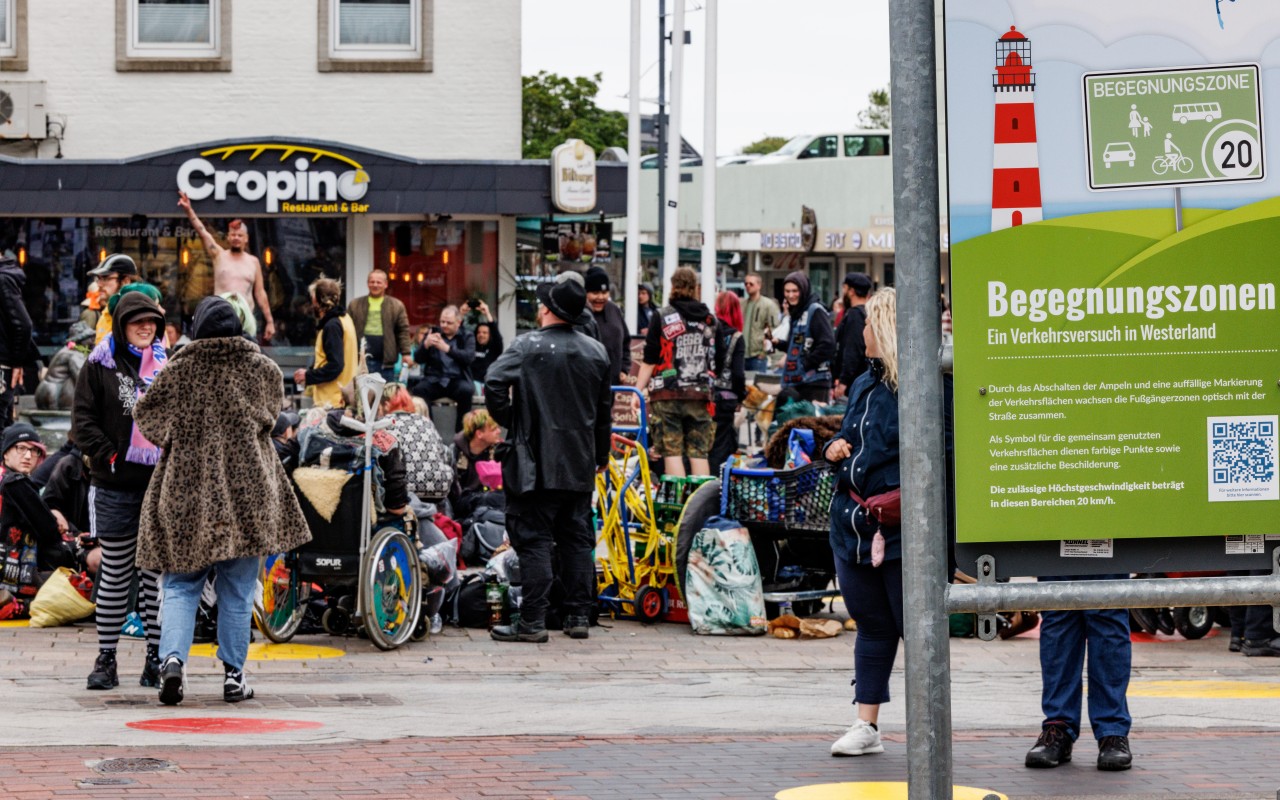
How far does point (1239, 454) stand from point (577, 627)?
21.6 ft

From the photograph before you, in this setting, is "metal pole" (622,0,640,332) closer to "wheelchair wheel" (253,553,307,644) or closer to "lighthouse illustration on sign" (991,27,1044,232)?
"wheelchair wheel" (253,553,307,644)

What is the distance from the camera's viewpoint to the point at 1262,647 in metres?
10.6

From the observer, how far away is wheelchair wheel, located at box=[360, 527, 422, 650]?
10.3m

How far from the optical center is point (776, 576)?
11500 millimetres

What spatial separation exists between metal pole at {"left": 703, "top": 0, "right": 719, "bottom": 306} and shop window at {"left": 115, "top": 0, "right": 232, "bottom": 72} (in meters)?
6.80

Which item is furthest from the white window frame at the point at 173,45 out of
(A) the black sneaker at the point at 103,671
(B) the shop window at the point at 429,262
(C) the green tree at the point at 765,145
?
(C) the green tree at the point at 765,145

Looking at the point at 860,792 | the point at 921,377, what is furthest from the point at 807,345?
the point at 921,377

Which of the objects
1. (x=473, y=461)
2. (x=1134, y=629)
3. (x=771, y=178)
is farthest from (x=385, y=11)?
(x=771, y=178)

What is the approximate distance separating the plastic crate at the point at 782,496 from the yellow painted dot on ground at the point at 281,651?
2479 mm

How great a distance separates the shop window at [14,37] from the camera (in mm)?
22328

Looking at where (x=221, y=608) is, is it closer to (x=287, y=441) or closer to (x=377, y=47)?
(x=287, y=441)

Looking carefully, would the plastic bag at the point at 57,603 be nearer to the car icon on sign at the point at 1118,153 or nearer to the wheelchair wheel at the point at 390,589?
the wheelchair wheel at the point at 390,589

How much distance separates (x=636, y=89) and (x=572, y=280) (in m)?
18.2

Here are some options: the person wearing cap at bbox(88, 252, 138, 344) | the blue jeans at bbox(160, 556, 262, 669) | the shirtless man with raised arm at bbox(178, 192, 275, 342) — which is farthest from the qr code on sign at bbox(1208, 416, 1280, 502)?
the shirtless man with raised arm at bbox(178, 192, 275, 342)
